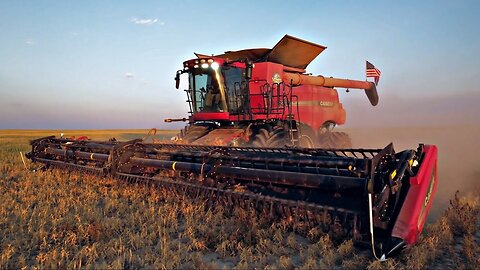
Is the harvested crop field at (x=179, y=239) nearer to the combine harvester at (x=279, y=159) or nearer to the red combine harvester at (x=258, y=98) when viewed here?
the combine harvester at (x=279, y=159)

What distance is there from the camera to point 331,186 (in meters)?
3.09

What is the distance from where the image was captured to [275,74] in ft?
26.4

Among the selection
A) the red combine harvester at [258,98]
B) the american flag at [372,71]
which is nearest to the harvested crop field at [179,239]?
the red combine harvester at [258,98]

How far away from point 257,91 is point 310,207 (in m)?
5.06

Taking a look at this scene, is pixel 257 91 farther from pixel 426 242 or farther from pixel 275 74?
pixel 426 242

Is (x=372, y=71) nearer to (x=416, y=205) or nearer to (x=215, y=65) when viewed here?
(x=215, y=65)

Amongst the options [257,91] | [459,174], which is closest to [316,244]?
[257,91]

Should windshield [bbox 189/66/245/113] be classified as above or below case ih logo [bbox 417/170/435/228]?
above

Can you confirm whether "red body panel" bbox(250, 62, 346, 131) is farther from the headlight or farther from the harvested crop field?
the harvested crop field

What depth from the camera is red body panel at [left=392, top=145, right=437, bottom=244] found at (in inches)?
103

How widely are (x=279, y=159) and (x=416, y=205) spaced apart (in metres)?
1.46

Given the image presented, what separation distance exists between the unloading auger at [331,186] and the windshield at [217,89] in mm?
3070

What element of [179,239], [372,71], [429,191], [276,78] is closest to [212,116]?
[276,78]

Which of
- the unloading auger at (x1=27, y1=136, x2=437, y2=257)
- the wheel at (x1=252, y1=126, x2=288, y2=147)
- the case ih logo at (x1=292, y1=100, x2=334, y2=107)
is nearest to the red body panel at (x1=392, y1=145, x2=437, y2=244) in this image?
the unloading auger at (x1=27, y1=136, x2=437, y2=257)
